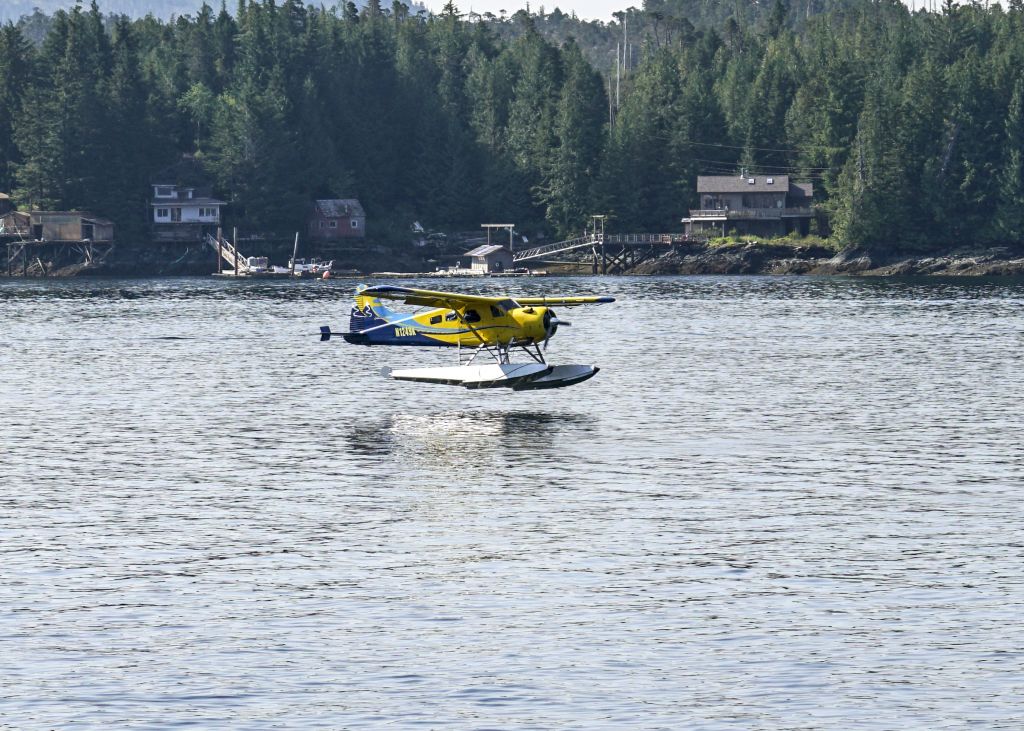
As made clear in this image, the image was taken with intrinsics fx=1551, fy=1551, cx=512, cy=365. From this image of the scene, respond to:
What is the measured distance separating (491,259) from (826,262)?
106 feet

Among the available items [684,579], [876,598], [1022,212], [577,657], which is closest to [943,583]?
[876,598]

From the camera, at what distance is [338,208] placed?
160125 millimetres

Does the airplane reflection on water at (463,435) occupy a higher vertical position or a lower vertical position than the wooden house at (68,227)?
lower

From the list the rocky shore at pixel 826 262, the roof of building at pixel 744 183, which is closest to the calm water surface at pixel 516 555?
the rocky shore at pixel 826 262

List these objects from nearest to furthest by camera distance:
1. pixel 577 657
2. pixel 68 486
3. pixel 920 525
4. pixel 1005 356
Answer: pixel 577 657 → pixel 920 525 → pixel 68 486 → pixel 1005 356

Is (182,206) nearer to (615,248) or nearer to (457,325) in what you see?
(615,248)

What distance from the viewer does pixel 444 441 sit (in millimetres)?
36625

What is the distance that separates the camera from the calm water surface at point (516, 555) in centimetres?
1756

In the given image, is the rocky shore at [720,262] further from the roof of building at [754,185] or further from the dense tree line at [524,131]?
the roof of building at [754,185]

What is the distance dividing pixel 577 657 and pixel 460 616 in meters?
2.24

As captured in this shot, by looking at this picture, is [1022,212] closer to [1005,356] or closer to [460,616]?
[1005,356]

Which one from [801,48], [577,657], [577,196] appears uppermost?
[801,48]

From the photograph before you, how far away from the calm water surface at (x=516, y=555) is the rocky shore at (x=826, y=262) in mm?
93805

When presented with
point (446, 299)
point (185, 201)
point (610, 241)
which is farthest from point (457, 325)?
point (185, 201)
